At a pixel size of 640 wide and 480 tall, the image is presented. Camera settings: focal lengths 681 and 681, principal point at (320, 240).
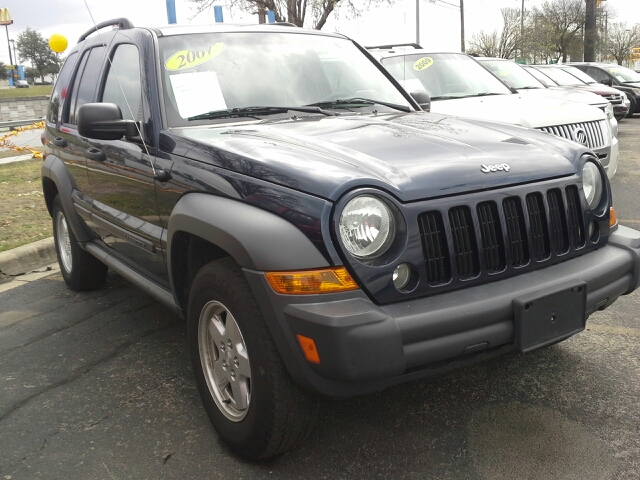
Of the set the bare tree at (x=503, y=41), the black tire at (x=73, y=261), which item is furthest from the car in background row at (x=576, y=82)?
the bare tree at (x=503, y=41)

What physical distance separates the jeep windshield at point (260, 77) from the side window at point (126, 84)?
210 millimetres

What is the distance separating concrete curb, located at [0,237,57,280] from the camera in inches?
235

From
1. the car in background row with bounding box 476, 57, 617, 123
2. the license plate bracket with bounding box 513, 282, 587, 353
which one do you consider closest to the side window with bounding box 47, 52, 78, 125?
the license plate bracket with bounding box 513, 282, 587, 353

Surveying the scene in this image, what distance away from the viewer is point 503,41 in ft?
170

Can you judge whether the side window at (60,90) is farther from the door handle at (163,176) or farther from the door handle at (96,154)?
the door handle at (163,176)

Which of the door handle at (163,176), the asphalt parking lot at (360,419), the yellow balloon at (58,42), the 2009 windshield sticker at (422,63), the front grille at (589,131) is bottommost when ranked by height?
the asphalt parking lot at (360,419)

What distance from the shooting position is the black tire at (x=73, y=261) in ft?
16.6

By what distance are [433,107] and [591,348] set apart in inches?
167

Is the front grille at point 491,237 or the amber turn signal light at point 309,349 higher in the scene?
the front grille at point 491,237

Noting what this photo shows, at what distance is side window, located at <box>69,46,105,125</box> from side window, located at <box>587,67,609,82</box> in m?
18.9

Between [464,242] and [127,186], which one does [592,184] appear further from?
[127,186]

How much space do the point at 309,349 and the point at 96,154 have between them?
2.33m

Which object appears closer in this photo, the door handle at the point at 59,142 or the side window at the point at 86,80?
the side window at the point at 86,80

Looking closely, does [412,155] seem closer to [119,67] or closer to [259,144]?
[259,144]
